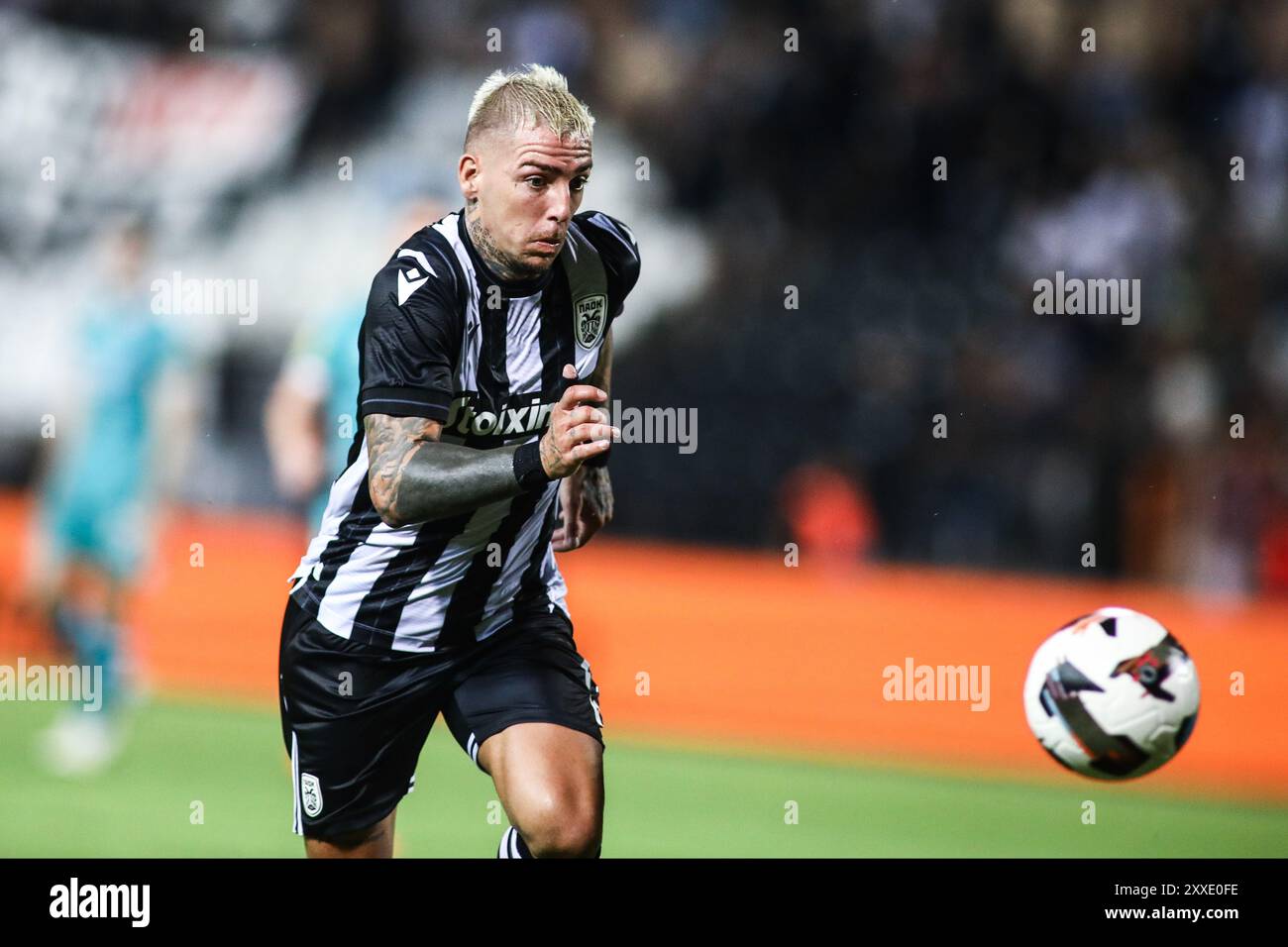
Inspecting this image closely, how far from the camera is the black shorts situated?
14.8 feet

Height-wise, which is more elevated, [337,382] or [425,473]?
[337,382]

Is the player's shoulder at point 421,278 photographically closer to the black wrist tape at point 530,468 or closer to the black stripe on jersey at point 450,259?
the black stripe on jersey at point 450,259

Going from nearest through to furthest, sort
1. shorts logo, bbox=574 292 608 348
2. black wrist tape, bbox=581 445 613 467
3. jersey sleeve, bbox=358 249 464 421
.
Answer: black wrist tape, bbox=581 445 613 467 < jersey sleeve, bbox=358 249 464 421 < shorts logo, bbox=574 292 608 348

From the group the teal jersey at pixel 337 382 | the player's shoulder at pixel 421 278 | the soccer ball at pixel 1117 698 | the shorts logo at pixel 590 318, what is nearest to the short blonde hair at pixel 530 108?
the player's shoulder at pixel 421 278

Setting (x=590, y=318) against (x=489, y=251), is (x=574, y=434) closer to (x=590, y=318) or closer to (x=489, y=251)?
(x=489, y=251)

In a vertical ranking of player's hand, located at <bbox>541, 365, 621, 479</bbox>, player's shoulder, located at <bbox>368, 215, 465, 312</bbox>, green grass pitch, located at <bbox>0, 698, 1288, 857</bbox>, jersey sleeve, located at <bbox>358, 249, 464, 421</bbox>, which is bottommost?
green grass pitch, located at <bbox>0, 698, 1288, 857</bbox>

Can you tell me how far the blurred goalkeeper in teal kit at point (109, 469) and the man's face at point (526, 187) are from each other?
201 inches

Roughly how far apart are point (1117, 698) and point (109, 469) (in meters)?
6.07

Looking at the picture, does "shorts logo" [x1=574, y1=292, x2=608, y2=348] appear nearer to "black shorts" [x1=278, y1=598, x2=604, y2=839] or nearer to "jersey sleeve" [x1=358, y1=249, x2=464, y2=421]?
"jersey sleeve" [x1=358, y1=249, x2=464, y2=421]

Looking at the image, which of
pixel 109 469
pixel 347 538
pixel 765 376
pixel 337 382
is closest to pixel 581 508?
pixel 347 538

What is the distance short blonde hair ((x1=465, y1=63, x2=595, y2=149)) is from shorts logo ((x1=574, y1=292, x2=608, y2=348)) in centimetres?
53

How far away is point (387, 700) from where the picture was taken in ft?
14.9

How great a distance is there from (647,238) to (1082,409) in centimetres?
382

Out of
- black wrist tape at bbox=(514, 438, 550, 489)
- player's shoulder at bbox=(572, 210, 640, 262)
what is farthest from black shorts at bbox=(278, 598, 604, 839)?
player's shoulder at bbox=(572, 210, 640, 262)
